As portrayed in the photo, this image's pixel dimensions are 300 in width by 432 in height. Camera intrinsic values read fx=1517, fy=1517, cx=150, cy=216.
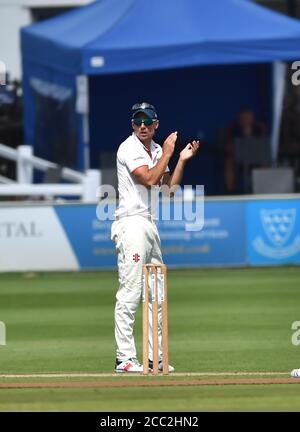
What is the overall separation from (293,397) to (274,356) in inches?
105

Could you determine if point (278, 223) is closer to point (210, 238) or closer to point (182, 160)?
point (210, 238)

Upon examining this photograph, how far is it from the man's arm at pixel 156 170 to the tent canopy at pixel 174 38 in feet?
37.4

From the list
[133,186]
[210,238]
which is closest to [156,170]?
[133,186]

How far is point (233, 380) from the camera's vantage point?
10875 millimetres

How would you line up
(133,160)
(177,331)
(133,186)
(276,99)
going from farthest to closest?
(276,99)
(177,331)
(133,186)
(133,160)

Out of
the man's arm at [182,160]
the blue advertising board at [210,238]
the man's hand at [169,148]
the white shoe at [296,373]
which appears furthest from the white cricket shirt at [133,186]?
the blue advertising board at [210,238]

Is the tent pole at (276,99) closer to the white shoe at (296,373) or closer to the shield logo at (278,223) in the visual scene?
the shield logo at (278,223)

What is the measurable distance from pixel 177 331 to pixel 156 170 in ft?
11.9

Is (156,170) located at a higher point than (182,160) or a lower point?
lower

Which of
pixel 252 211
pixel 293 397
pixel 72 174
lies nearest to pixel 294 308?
pixel 252 211

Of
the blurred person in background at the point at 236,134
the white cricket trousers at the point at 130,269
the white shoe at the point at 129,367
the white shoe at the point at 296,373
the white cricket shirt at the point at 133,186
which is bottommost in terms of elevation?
the white shoe at the point at 296,373

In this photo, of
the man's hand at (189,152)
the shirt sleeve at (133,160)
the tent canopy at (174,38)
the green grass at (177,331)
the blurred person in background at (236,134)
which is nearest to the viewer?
the green grass at (177,331)

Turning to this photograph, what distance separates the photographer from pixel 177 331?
14.6 meters

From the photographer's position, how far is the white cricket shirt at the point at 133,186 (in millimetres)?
11516
